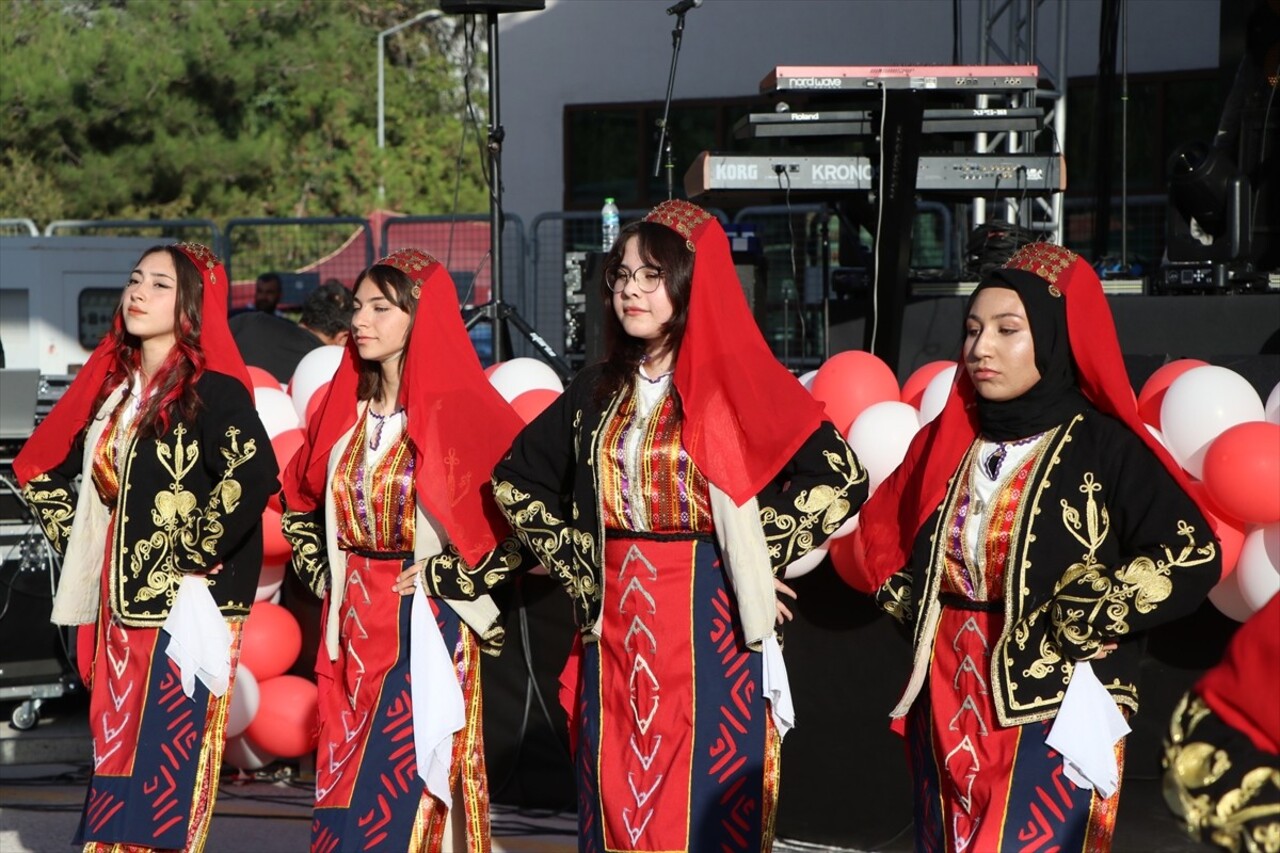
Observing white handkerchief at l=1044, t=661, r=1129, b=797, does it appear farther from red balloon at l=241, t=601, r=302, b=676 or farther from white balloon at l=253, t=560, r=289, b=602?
white balloon at l=253, t=560, r=289, b=602

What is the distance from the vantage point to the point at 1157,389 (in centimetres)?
476

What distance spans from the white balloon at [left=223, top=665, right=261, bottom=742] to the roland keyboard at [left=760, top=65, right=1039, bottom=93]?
2.77 metres

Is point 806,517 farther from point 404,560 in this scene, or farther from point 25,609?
point 25,609

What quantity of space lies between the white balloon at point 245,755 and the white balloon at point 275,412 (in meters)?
1.12

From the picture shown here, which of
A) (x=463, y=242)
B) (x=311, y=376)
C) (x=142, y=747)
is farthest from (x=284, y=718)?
(x=463, y=242)

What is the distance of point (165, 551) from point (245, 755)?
79.1 inches

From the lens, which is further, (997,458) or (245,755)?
(245,755)

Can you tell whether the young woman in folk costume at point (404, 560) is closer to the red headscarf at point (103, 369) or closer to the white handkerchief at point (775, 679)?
the red headscarf at point (103, 369)

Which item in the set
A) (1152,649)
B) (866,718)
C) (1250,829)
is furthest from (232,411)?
(1250,829)

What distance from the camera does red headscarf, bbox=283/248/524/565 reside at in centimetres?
412

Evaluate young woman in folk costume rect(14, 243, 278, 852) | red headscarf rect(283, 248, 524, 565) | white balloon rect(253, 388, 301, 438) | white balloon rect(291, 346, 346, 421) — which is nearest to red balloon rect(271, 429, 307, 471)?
white balloon rect(253, 388, 301, 438)

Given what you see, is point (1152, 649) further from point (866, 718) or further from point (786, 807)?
point (786, 807)

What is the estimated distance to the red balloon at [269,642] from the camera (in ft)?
19.4

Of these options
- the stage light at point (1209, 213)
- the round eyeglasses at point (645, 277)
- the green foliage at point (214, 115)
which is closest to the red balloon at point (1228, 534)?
the round eyeglasses at point (645, 277)
